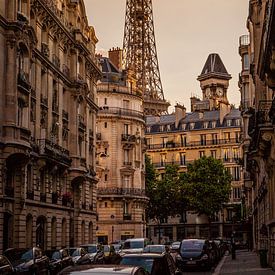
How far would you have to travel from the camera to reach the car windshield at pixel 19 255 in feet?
81.7

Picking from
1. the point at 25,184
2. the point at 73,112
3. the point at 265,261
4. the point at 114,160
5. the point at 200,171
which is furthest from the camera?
the point at 200,171

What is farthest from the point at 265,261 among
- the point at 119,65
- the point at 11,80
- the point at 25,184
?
the point at 119,65

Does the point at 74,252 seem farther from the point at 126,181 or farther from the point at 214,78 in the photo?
the point at 214,78

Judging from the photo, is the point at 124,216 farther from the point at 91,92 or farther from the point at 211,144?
the point at 211,144

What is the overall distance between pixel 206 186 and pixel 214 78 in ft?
251

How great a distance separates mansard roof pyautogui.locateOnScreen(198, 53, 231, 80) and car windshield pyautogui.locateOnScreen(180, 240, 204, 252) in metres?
126

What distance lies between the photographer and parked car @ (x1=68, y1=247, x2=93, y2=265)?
31578mm

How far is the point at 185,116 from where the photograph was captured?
4633 inches

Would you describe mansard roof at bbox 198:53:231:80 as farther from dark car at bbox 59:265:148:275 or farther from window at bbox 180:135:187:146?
dark car at bbox 59:265:148:275

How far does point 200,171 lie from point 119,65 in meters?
19.1

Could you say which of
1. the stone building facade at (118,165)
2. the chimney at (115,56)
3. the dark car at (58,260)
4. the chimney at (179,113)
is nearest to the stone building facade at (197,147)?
the chimney at (179,113)

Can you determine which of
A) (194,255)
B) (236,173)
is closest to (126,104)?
(236,173)

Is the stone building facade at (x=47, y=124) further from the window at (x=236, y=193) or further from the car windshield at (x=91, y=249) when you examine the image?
the window at (x=236, y=193)

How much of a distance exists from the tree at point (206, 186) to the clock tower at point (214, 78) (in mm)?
68886
